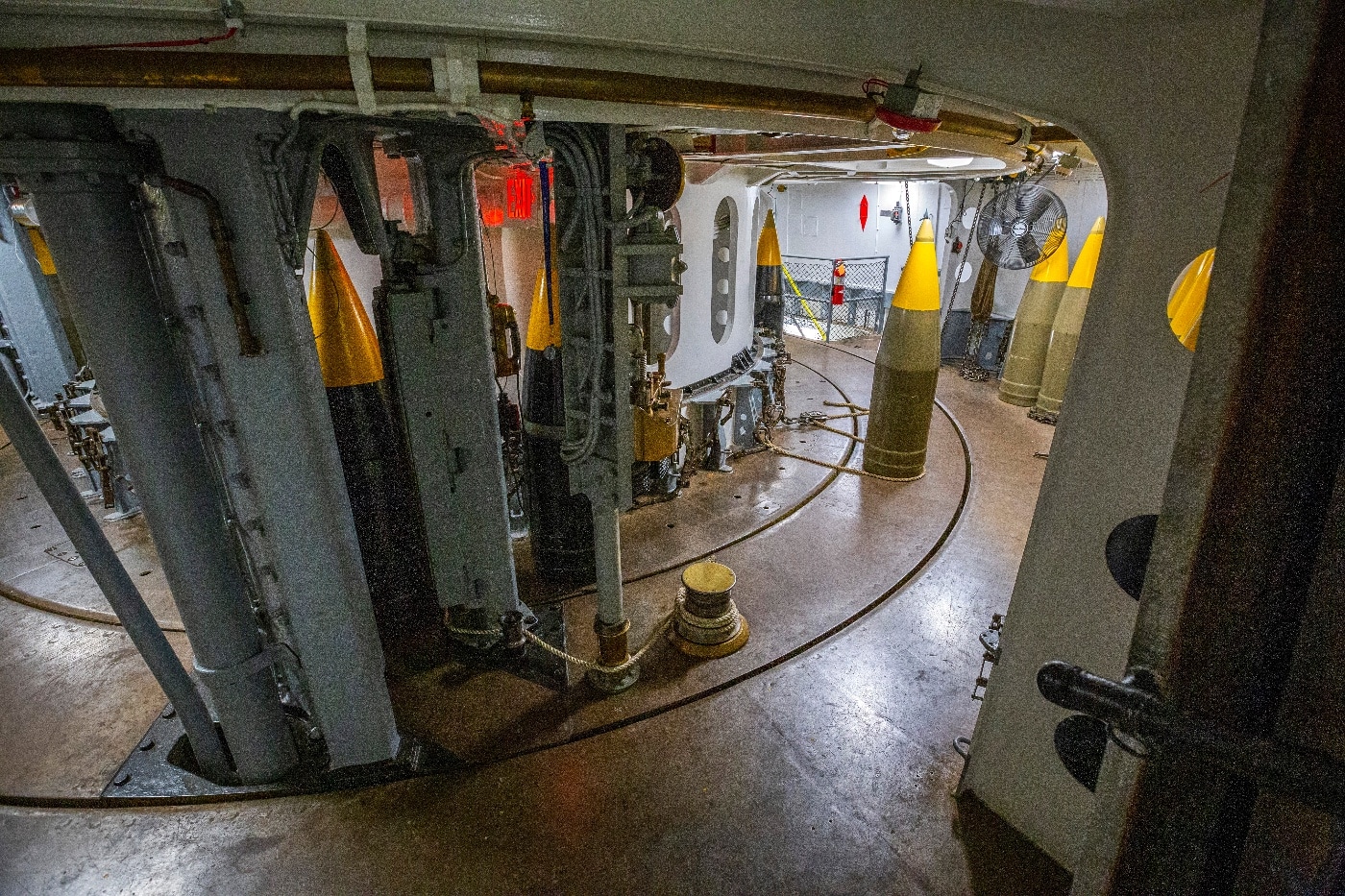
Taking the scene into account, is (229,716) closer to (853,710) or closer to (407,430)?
(407,430)

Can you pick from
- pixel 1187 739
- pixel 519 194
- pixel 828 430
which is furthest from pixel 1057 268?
pixel 1187 739

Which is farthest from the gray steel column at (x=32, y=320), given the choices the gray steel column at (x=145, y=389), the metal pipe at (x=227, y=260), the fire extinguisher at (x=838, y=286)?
the fire extinguisher at (x=838, y=286)

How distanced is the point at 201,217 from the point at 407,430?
1.90 m

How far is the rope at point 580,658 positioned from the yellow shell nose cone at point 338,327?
6.92 feet

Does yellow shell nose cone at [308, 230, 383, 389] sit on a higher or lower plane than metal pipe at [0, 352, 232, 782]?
higher

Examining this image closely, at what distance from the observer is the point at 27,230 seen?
9.78 metres

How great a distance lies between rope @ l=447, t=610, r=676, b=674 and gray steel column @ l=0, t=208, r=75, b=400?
33.6ft

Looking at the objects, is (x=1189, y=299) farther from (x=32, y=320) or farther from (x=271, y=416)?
(x=32, y=320)

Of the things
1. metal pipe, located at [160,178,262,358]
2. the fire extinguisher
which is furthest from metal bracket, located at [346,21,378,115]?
the fire extinguisher

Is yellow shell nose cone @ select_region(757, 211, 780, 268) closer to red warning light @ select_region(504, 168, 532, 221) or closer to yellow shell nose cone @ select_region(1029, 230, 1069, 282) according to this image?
yellow shell nose cone @ select_region(1029, 230, 1069, 282)

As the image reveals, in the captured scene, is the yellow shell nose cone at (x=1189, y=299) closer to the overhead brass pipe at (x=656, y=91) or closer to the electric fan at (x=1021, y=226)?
the overhead brass pipe at (x=656, y=91)

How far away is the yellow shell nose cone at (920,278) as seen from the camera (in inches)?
285

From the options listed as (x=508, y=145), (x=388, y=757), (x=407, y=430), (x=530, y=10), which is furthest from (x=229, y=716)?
(x=530, y=10)

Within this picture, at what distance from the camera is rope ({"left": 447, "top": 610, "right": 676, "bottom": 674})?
433 centimetres
